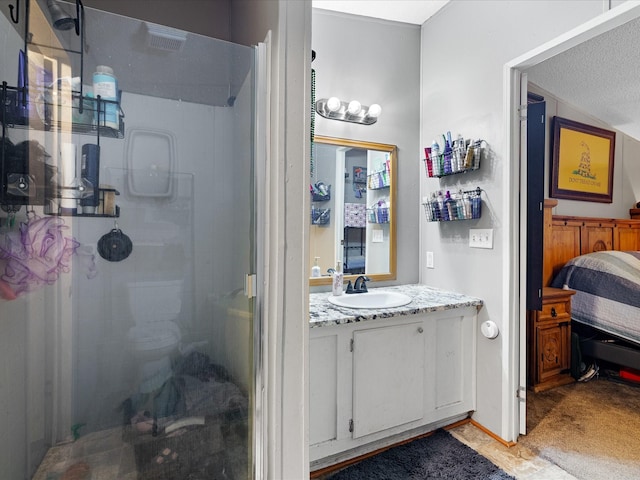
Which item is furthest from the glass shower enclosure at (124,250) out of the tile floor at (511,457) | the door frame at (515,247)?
the door frame at (515,247)

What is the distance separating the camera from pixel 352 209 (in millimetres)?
2246

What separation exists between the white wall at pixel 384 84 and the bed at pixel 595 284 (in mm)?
1280

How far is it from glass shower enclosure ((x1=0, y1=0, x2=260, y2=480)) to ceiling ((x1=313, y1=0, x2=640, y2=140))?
1.47m

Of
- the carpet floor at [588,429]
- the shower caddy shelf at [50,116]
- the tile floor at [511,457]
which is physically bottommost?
the tile floor at [511,457]

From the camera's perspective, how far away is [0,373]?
43.1 inches

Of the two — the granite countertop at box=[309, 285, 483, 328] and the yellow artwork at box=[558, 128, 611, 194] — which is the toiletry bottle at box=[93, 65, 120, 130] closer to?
the granite countertop at box=[309, 285, 483, 328]

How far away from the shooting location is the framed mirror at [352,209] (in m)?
2.16

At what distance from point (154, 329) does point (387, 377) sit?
3.89 ft

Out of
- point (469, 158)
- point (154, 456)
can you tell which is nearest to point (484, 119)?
point (469, 158)

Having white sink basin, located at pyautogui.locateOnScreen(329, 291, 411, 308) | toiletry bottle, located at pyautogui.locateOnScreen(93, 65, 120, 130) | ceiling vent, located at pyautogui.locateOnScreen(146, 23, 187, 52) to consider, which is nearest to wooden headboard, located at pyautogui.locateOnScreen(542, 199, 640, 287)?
white sink basin, located at pyautogui.locateOnScreen(329, 291, 411, 308)

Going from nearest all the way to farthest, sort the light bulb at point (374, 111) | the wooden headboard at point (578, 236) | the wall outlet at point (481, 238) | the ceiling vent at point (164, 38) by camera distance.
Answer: the ceiling vent at point (164, 38) < the wall outlet at point (481, 238) < the light bulb at point (374, 111) < the wooden headboard at point (578, 236)

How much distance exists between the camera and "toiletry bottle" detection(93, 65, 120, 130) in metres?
1.10

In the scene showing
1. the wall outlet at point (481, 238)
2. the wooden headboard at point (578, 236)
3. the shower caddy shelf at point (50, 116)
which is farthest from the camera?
the wooden headboard at point (578, 236)

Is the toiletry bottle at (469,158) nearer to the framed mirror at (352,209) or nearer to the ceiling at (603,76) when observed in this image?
the framed mirror at (352,209)
